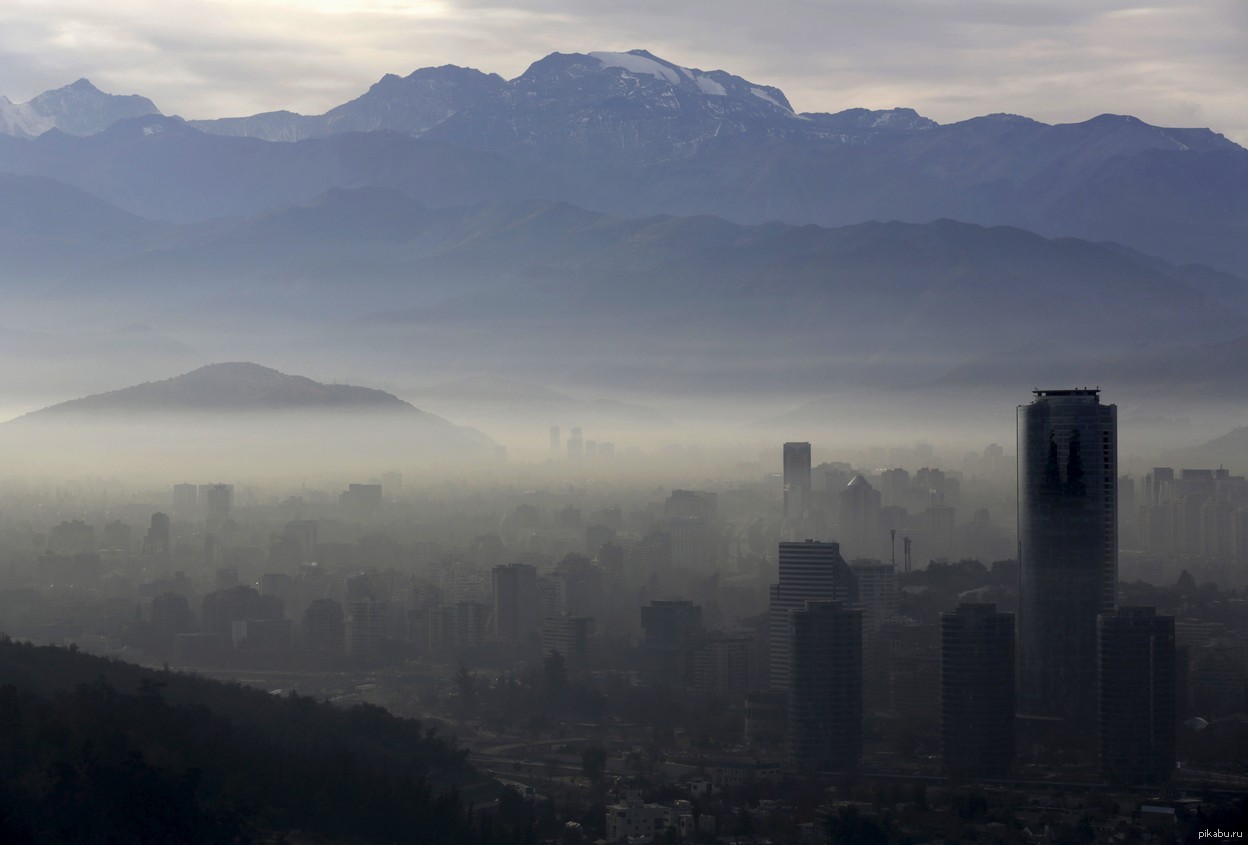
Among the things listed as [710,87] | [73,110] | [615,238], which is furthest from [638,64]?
[73,110]

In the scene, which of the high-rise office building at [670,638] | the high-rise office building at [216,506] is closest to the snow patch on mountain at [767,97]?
the high-rise office building at [216,506]

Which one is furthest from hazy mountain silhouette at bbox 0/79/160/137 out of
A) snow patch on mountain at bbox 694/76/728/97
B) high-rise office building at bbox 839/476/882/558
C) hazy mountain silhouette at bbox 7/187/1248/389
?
high-rise office building at bbox 839/476/882/558

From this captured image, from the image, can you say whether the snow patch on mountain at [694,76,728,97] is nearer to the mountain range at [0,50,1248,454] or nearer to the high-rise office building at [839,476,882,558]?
the mountain range at [0,50,1248,454]

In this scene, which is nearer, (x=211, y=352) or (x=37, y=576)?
(x=37, y=576)

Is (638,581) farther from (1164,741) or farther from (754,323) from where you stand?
(754,323)

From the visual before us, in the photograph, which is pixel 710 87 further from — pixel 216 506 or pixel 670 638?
pixel 670 638

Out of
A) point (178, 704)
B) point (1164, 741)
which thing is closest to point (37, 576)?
point (178, 704)

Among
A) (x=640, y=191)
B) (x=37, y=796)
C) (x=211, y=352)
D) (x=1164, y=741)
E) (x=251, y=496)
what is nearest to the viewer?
(x=37, y=796)
